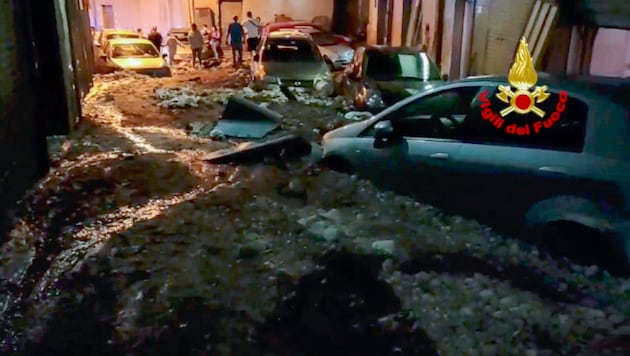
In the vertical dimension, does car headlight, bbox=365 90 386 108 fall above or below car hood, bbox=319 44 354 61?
below

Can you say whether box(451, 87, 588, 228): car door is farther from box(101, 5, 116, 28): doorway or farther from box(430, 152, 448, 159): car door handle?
box(101, 5, 116, 28): doorway

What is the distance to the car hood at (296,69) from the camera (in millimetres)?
14591

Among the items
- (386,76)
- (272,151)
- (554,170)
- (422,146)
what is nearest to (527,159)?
(554,170)

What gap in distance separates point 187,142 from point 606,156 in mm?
7224

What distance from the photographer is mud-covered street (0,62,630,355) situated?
4.07m

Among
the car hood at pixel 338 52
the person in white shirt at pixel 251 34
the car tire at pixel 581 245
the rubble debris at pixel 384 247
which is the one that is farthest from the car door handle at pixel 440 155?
the person in white shirt at pixel 251 34

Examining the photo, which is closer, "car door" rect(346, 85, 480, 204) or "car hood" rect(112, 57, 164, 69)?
"car door" rect(346, 85, 480, 204)

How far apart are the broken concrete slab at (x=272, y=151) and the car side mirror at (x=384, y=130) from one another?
8.57 feet

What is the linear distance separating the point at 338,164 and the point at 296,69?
323 inches

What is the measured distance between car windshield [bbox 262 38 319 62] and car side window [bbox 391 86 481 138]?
940 centimetres

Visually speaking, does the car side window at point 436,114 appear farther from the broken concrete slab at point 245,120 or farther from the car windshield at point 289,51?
the car windshield at point 289,51

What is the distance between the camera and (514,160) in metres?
5.04

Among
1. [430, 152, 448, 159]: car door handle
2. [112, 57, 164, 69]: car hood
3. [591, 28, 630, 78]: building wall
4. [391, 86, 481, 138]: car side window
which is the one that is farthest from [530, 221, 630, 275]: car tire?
[112, 57, 164, 69]: car hood

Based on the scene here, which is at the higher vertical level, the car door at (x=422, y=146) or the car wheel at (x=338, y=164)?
the car door at (x=422, y=146)
